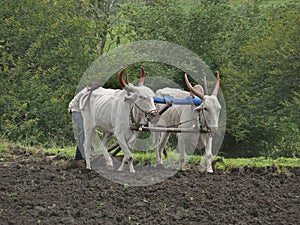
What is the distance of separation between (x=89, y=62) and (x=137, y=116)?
11798 mm

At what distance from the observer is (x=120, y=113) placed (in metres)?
11.7

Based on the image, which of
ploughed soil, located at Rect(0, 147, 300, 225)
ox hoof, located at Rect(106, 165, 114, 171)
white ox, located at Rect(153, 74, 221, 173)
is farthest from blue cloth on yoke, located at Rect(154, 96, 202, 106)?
ox hoof, located at Rect(106, 165, 114, 171)

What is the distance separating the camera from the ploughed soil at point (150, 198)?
8141 millimetres

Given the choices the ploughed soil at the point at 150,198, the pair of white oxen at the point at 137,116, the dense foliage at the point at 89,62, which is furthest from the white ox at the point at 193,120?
the dense foliage at the point at 89,62

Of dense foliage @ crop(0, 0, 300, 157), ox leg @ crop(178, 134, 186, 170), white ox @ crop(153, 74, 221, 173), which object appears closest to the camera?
white ox @ crop(153, 74, 221, 173)

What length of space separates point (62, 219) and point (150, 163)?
18.4 ft

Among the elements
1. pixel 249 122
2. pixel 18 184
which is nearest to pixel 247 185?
pixel 18 184

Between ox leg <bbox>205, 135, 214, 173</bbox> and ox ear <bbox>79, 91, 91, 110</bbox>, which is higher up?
ox ear <bbox>79, 91, 91, 110</bbox>

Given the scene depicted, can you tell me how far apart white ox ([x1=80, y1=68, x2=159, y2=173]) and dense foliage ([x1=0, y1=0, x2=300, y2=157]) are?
688cm

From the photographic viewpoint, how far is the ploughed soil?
320 inches

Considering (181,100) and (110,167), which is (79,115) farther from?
(181,100)

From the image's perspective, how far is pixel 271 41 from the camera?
77.4 feet

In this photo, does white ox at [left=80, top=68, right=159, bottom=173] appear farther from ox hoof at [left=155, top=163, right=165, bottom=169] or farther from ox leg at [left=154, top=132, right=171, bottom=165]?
ox leg at [left=154, top=132, right=171, bottom=165]

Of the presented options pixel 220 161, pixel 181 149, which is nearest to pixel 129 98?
pixel 181 149
